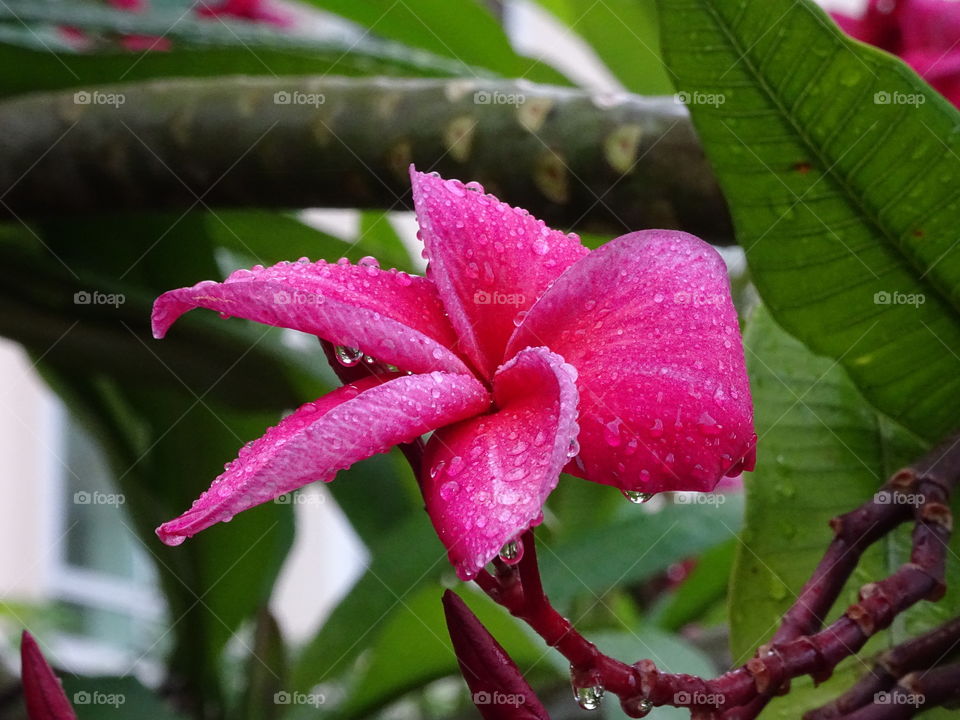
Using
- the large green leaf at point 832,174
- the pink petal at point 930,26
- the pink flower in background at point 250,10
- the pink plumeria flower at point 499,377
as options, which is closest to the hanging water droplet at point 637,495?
the pink plumeria flower at point 499,377

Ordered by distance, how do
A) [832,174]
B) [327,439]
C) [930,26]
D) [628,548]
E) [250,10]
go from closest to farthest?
1. [327,439]
2. [832,174]
3. [930,26]
4. [628,548]
5. [250,10]

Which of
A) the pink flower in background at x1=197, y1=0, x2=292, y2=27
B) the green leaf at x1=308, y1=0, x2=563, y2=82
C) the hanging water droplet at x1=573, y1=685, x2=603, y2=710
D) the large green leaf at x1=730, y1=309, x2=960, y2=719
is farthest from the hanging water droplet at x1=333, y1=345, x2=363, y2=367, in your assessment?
the pink flower in background at x1=197, y1=0, x2=292, y2=27

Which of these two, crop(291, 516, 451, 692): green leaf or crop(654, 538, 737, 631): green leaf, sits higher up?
crop(291, 516, 451, 692): green leaf

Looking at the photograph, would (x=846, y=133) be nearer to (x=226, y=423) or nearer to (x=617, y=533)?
(x=617, y=533)

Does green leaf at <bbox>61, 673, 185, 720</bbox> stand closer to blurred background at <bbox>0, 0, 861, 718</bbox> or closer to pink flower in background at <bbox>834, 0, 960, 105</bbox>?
blurred background at <bbox>0, 0, 861, 718</bbox>

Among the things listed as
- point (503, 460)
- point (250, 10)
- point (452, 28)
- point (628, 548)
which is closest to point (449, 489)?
point (503, 460)

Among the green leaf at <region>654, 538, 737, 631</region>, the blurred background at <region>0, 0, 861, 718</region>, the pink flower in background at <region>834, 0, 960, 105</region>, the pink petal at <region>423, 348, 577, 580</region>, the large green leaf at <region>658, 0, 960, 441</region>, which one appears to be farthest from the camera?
the green leaf at <region>654, 538, 737, 631</region>

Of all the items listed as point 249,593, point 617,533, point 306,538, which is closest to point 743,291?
point 617,533

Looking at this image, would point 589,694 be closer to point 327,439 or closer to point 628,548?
point 327,439
